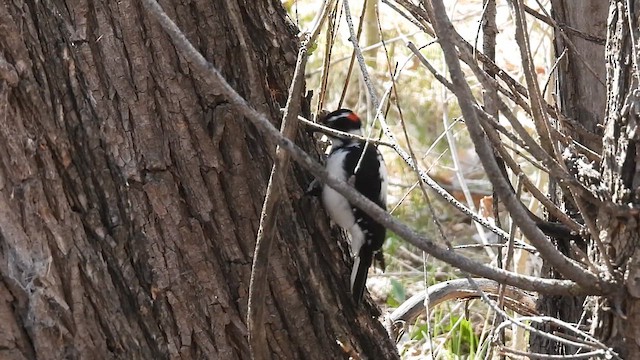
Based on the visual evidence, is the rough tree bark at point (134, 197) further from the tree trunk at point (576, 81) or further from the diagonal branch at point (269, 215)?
the tree trunk at point (576, 81)

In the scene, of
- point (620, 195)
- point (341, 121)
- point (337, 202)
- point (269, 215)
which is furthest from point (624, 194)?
point (341, 121)

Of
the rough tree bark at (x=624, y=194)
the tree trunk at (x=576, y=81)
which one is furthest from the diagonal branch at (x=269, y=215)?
the tree trunk at (x=576, y=81)

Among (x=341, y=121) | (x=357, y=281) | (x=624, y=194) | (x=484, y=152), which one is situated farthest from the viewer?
(x=341, y=121)

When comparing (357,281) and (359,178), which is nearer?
(357,281)

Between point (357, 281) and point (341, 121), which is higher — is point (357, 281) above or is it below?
below

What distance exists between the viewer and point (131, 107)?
7.13 ft

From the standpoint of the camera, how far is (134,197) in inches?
85.1

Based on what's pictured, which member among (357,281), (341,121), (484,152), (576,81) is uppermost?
(341,121)

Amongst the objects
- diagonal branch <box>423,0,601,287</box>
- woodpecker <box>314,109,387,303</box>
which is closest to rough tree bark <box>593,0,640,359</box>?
diagonal branch <box>423,0,601,287</box>

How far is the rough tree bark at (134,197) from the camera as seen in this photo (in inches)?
80.7

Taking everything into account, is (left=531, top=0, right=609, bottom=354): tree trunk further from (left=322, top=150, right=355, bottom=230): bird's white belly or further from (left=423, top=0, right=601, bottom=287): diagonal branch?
(left=423, top=0, right=601, bottom=287): diagonal branch

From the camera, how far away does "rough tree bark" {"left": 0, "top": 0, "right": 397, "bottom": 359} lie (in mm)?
2049

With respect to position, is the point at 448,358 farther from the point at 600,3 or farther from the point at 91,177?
the point at 91,177

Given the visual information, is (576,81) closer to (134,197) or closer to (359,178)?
(359,178)
